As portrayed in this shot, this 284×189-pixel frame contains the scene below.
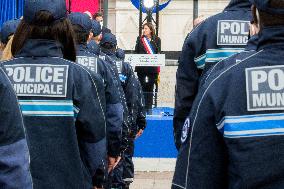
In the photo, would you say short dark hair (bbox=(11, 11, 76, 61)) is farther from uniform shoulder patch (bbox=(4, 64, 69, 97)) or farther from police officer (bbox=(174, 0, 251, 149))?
police officer (bbox=(174, 0, 251, 149))

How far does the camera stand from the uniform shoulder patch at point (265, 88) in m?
2.64

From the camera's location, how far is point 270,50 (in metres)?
2.70

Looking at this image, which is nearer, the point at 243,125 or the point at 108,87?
the point at 243,125

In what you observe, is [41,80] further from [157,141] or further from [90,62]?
[157,141]

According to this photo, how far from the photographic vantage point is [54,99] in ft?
13.8

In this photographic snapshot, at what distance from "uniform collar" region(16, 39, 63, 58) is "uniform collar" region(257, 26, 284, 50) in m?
1.82

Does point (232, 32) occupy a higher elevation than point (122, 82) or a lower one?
higher

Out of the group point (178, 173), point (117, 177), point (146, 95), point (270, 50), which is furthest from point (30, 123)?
point (146, 95)

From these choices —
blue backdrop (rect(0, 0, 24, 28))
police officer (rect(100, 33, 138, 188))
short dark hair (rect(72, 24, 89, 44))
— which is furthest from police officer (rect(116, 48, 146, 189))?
short dark hair (rect(72, 24, 89, 44))

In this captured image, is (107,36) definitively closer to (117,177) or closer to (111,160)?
(117,177)

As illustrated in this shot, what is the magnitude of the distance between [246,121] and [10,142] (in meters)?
0.85

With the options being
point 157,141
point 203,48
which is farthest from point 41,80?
point 157,141

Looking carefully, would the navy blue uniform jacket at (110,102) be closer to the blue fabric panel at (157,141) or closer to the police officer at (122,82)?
the police officer at (122,82)

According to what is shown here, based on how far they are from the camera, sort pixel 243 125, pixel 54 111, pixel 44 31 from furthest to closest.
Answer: pixel 44 31 < pixel 54 111 < pixel 243 125
